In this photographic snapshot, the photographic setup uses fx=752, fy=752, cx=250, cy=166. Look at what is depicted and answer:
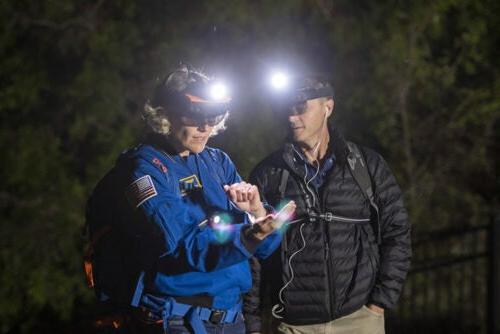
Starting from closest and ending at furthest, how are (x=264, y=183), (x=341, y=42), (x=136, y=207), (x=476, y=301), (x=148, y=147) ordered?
(x=136, y=207)
(x=148, y=147)
(x=264, y=183)
(x=476, y=301)
(x=341, y=42)

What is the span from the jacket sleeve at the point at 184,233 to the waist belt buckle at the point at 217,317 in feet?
0.82

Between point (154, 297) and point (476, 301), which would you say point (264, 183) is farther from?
point (476, 301)

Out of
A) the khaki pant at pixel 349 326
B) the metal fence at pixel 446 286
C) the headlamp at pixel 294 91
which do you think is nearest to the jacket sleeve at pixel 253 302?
the khaki pant at pixel 349 326

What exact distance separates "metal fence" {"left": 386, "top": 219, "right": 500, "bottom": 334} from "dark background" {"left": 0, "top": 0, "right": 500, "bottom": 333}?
2.23 ft

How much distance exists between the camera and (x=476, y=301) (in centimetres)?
656

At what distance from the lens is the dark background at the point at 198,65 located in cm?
747

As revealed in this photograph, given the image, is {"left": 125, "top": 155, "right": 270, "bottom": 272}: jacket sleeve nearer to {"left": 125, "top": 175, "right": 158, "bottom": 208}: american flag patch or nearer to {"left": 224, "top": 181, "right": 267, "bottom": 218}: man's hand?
{"left": 125, "top": 175, "right": 158, "bottom": 208}: american flag patch

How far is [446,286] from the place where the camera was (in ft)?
22.1

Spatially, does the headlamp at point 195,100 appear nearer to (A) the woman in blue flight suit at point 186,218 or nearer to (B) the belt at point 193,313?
(A) the woman in blue flight suit at point 186,218

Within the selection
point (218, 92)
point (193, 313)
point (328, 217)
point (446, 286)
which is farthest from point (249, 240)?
point (446, 286)

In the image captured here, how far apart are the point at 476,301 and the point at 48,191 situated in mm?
4243

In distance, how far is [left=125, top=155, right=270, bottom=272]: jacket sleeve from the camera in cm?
243

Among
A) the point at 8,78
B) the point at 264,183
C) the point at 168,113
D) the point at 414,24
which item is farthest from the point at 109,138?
the point at 168,113

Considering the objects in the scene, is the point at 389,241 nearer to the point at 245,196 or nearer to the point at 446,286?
the point at 245,196
